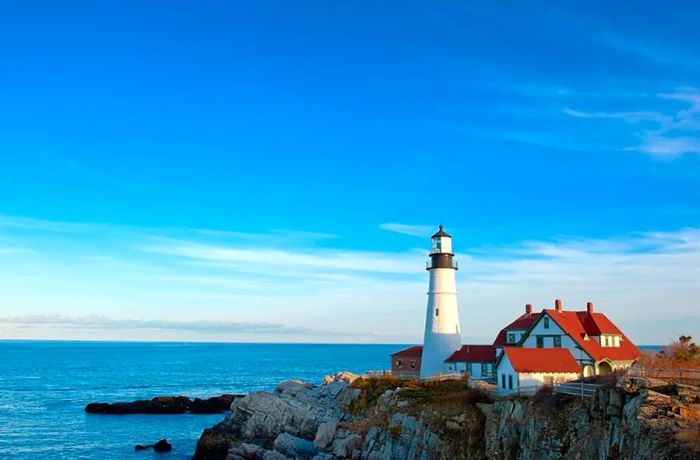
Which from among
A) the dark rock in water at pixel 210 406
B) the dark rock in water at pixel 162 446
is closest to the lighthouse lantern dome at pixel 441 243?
the dark rock in water at pixel 162 446

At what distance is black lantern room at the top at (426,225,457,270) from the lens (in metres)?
45.1

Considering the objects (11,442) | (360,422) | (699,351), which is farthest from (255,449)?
(699,351)

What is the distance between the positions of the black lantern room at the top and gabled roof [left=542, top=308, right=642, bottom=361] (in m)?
7.57

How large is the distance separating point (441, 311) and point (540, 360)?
1116cm

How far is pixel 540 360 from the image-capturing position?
113ft

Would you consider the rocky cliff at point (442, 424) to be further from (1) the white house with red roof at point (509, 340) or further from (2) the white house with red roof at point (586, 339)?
(2) the white house with red roof at point (586, 339)

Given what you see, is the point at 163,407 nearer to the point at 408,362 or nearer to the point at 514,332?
the point at 408,362

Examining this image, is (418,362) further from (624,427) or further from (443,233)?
(624,427)

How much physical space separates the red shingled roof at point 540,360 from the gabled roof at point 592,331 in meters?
4.77

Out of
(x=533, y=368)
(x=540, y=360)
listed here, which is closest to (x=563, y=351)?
(x=540, y=360)

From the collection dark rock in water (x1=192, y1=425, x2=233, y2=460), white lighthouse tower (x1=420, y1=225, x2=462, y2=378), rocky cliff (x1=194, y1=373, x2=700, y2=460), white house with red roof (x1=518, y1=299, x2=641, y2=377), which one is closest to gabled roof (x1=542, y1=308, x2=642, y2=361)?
white house with red roof (x1=518, y1=299, x2=641, y2=377)

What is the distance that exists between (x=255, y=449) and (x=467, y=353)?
16.0m

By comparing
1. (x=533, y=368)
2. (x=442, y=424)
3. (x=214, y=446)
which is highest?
(x=533, y=368)

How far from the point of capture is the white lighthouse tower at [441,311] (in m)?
45.0
